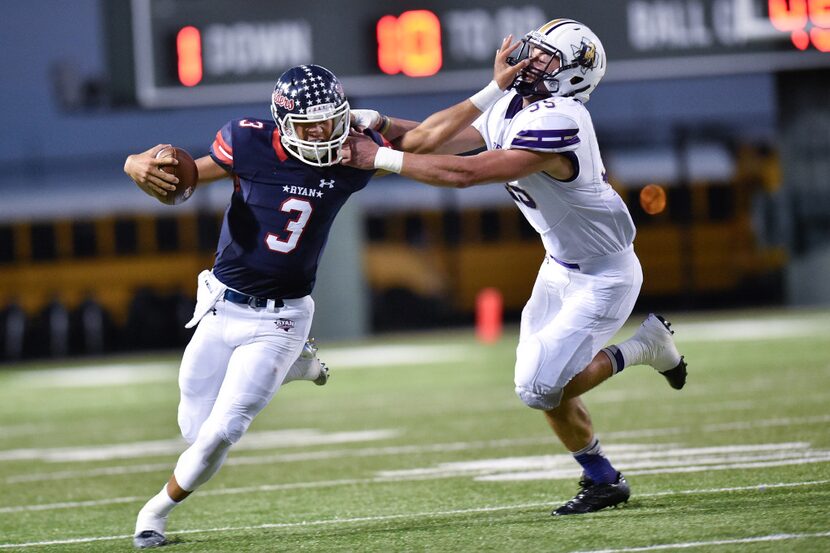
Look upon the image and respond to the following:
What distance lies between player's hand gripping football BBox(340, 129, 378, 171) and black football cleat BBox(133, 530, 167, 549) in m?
1.43

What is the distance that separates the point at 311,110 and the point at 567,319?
1.24 metres

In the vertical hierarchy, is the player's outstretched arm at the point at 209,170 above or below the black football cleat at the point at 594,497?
above

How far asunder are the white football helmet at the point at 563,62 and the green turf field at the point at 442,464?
1.55 m

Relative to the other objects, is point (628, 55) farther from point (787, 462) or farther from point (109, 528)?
point (109, 528)

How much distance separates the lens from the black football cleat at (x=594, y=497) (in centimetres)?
518

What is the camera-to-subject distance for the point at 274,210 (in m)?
5.09

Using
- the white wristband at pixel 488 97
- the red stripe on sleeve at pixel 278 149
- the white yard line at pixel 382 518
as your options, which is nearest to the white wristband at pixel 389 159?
the red stripe on sleeve at pixel 278 149

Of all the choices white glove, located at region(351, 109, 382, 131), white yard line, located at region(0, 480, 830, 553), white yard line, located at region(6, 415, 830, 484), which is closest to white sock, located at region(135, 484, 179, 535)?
white yard line, located at region(0, 480, 830, 553)

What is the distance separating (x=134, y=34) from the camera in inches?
528

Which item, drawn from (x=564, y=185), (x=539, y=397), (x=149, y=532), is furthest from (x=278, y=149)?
(x=149, y=532)

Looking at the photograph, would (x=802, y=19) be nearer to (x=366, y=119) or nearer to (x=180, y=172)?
(x=366, y=119)

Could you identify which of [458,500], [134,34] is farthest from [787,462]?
[134,34]

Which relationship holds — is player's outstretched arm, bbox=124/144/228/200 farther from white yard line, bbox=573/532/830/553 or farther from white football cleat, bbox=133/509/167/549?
white yard line, bbox=573/532/830/553

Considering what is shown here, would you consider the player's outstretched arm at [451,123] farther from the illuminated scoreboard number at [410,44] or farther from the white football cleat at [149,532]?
the illuminated scoreboard number at [410,44]
